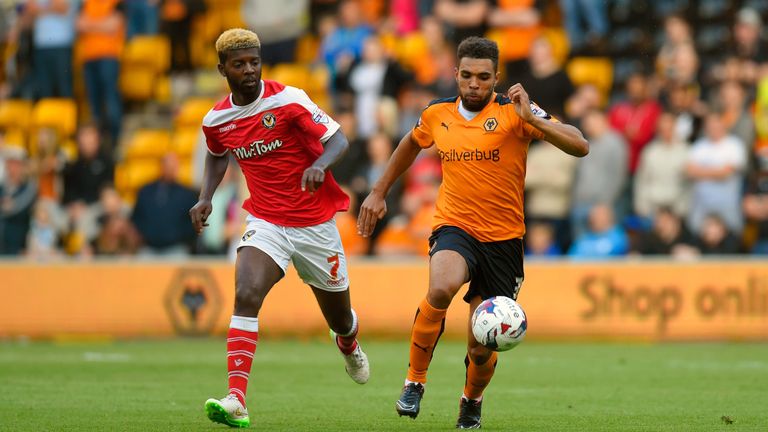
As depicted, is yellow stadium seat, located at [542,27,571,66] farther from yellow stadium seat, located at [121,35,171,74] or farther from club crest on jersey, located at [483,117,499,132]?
club crest on jersey, located at [483,117,499,132]

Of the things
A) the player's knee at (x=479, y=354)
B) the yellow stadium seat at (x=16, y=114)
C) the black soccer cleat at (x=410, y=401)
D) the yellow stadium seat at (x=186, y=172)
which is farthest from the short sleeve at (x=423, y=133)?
the yellow stadium seat at (x=16, y=114)

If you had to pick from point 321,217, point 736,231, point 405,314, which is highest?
point 321,217

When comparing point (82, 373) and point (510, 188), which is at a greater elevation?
point (510, 188)

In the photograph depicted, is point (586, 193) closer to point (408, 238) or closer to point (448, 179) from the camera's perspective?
point (408, 238)

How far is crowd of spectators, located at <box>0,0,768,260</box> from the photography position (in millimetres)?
18391

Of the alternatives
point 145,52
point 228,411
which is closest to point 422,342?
point 228,411

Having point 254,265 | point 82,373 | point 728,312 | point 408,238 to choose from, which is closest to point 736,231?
point 728,312

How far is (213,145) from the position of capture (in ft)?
32.9

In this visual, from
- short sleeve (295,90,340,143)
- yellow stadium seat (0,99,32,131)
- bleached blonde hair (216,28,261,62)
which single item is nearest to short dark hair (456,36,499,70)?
short sleeve (295,90,340,143)

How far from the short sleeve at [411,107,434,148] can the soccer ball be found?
1304mm

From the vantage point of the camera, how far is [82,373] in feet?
43.9

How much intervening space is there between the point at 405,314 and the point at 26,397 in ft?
25.5

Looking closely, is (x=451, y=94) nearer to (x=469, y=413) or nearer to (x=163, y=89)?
(x=163, y=89)

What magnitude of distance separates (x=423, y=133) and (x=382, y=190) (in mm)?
471
